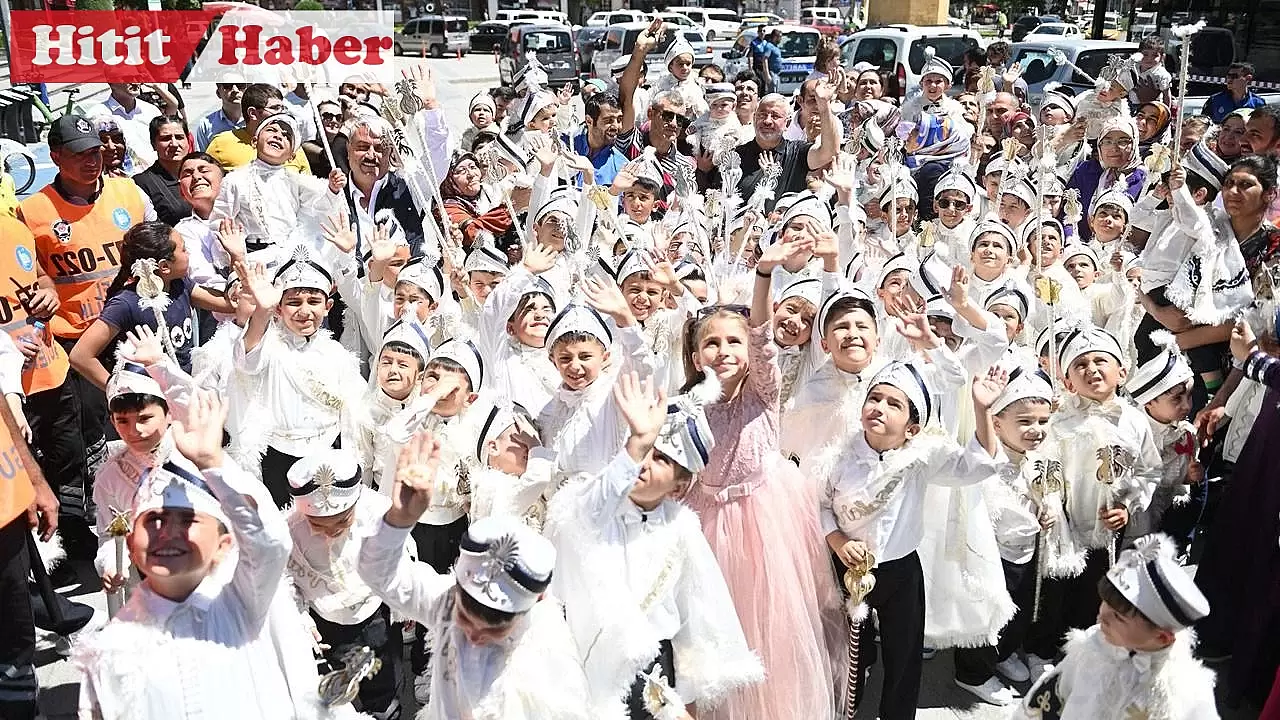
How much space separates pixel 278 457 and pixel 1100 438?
3.51 m

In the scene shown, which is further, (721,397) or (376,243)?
(376,243)

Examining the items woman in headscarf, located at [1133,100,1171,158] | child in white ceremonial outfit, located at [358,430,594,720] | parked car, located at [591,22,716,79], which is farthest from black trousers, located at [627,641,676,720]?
parked car, located at [591,22,716,79]

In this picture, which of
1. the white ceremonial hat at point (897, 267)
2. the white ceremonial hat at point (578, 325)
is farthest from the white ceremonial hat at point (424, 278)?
the white ceremonial hat at point (897, 267)

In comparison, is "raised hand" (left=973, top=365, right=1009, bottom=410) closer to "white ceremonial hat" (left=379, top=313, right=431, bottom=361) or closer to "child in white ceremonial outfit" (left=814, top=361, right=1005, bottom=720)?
"child in white ceremonial outfit" (left=814, top=361, right=1005, bottom=720)

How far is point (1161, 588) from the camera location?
2496 mm

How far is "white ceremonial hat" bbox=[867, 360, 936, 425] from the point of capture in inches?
139

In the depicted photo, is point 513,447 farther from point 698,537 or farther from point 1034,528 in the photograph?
point 1034,528

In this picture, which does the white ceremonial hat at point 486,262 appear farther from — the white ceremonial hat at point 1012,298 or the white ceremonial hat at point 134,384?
the white ceremonial hat at point 1012,298

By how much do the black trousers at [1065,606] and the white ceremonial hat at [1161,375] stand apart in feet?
2.33

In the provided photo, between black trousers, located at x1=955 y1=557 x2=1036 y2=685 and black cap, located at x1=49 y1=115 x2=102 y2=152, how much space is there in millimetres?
4969

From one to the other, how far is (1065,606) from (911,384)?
1.46 metres

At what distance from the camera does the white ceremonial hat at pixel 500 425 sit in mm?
3904

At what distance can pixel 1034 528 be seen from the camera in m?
3.99

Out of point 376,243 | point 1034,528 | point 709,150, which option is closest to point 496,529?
point 1034,528
